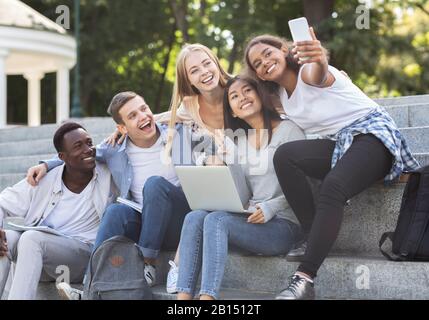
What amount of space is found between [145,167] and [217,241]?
1.12 meters

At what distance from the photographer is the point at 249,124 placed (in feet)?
14.9

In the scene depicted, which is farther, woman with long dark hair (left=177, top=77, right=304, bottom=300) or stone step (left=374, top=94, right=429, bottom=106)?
stone step (left=374, top=94, right=429, bottom=106)

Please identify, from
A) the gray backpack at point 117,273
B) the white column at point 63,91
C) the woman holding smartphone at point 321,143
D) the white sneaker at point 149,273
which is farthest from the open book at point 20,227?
the white column at point 63,91

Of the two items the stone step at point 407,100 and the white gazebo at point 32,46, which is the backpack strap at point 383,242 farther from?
the white gazebo at point 32,46

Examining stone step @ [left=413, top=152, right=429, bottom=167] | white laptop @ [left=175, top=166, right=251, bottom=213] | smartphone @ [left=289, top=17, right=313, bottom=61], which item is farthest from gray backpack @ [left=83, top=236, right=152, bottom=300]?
stone step @ [left=413, top=152, right=429, bottom=167]

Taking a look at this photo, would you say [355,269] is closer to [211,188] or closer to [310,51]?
[211,188]

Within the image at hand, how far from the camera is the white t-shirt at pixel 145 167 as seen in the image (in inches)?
190

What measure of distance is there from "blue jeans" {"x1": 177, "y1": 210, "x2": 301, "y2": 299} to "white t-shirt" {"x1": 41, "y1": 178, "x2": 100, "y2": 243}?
106 cm

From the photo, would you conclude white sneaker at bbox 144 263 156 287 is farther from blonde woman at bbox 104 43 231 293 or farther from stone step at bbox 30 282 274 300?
blonde woman at bbox 104 43 231 293

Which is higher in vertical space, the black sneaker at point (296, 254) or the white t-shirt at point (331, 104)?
the white t-shirt at point (331, 104)

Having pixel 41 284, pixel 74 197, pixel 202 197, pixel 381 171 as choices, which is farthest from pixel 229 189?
pixel 41 284

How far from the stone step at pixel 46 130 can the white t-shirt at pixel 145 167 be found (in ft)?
12.4

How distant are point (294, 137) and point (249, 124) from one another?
12.0 inches

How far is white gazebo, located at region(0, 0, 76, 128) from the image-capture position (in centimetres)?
1384
